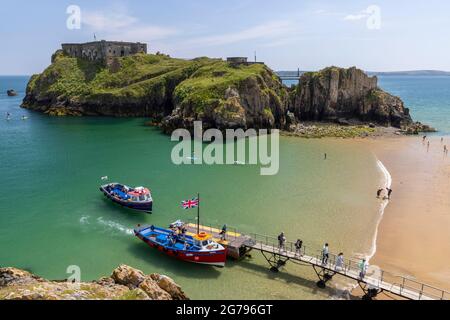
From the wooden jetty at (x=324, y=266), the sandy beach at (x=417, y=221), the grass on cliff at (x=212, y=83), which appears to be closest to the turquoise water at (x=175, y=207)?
the wooden jetty at (x=324, y=266)

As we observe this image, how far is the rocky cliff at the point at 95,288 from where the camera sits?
55.0 ft

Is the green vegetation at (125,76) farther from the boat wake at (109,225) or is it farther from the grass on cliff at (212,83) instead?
the boat wake at (109,225)

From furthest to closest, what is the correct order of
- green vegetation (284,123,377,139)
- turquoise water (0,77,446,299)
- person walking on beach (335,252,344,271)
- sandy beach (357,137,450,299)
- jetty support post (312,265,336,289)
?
green vegetation (284,123,377,139) → sandy beach (357,137,450,299) → turquoise water (0,77,446,299) → person walking on beach (335,252,344,271) → jetty support post (312,265,336,289)

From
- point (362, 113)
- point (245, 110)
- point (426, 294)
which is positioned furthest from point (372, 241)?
point (362, 113)

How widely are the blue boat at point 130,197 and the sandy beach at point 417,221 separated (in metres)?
21.1

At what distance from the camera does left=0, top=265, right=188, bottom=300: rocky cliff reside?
660 inches

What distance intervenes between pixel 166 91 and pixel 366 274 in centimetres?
9090

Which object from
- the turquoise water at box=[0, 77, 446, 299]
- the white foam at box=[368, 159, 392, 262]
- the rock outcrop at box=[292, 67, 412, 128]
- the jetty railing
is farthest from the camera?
the rock outcrop at box=[292, 67, 412, 128]

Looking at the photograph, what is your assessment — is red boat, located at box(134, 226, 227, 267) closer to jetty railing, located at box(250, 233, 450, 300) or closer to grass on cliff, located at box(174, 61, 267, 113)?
jetty railing, located at box(250, 233, 450, 300)

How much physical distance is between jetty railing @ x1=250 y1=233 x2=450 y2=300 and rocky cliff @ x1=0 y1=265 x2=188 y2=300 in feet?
31.5

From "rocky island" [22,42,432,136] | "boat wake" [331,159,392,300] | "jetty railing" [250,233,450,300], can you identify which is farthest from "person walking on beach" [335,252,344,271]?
"rocky island" [22,42,432,136]

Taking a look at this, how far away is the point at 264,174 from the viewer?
4972 centimetres
